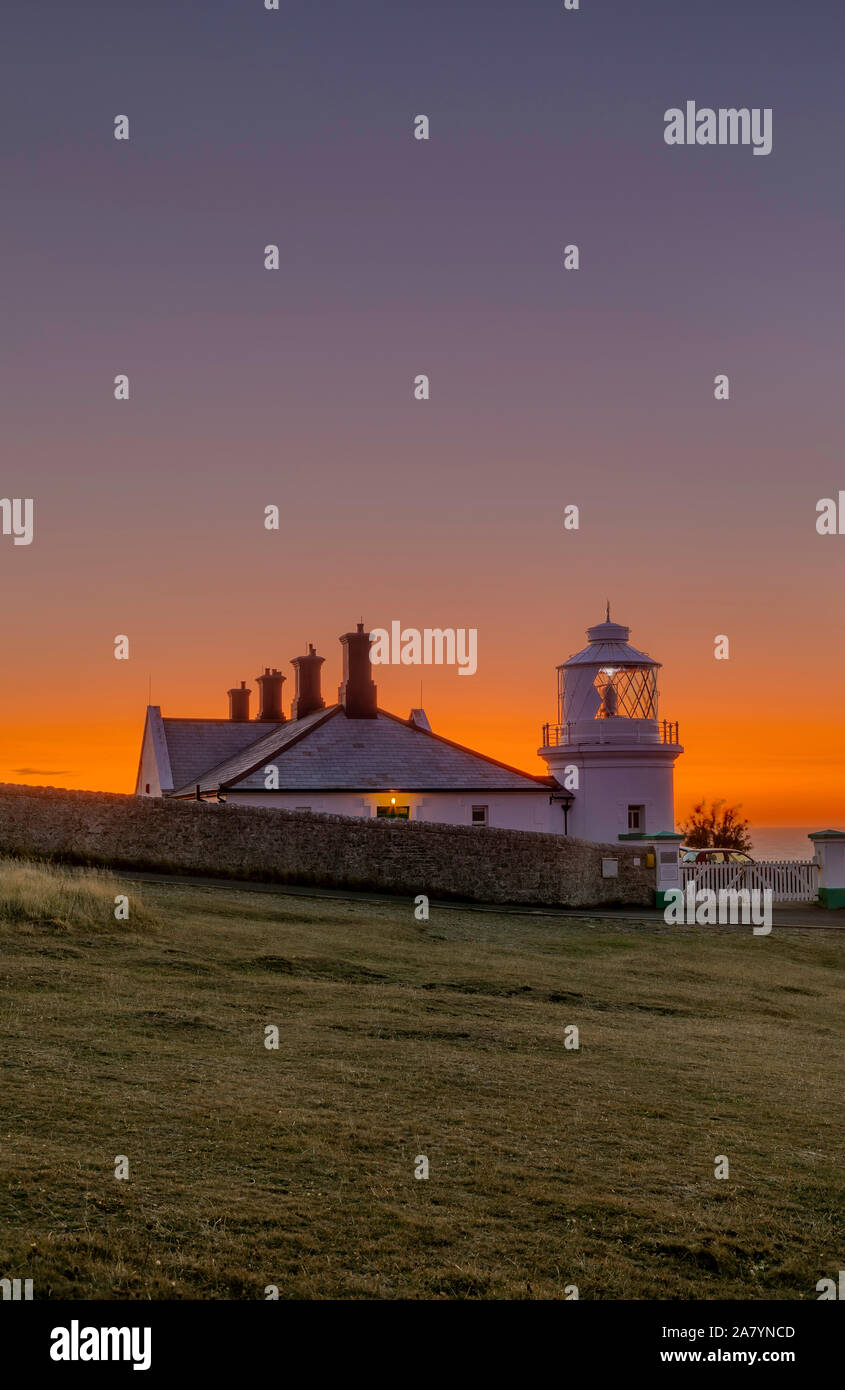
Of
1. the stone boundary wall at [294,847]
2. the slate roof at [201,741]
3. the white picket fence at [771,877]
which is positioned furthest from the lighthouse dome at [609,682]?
the slate roof at [201,741]

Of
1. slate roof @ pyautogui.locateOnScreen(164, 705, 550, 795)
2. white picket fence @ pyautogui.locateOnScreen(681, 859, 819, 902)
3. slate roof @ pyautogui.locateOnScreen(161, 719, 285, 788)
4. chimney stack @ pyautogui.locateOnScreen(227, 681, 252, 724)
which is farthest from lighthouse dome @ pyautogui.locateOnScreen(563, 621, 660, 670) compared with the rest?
chimney stack @ pyautogui.locateOnScreen(227, 681, 252, 724)

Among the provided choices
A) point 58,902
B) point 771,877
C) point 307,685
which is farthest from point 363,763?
point 58,902

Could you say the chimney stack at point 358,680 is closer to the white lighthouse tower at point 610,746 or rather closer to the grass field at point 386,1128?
the white lighthouse tower at point 610,746

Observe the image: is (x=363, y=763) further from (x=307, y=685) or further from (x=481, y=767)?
(x=307, y=685)

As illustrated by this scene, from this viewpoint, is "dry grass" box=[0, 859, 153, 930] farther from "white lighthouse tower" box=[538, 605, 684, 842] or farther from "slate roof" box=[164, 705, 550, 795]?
"white lighthouse tower" box=[538, 605, 684, 842]

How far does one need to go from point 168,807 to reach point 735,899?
14858 millimetres

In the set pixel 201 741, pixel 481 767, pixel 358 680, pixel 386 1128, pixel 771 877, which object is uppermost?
pixel 358 680

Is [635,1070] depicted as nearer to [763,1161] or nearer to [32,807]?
[763,1161]

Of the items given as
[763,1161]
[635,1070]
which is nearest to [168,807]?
[635,1070]

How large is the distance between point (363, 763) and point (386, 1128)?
1186 inches

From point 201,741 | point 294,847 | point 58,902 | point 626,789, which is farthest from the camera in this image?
point 201,741

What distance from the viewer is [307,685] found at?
44562 mm

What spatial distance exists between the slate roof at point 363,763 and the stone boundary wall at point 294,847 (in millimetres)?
8309
